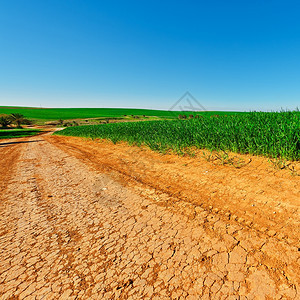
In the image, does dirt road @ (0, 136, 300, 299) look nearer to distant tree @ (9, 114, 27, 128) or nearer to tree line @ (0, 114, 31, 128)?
tree line @ (0, 114, 31, 128)

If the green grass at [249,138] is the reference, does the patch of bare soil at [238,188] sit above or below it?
below

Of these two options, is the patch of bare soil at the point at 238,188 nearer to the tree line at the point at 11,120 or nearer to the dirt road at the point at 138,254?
the dirt road at the point at 138,254

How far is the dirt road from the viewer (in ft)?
4.91

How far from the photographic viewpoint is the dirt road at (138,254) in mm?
1497

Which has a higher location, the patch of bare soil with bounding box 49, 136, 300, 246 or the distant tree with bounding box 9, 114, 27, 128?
the distant tree with bounding box 9, 114, 27, 128

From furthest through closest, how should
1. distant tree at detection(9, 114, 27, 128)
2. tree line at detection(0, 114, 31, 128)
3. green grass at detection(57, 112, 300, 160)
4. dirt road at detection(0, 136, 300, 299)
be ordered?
distant tree at detection(9, 114, 27, 128) < tree line at detection(0, 114, 31, 128) < green grass at detection(57, 112, 300, 160) < dirt road at detection(0, 136, 300, 299)

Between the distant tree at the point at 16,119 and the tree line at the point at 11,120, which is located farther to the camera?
the distant tree at the point at 16,119

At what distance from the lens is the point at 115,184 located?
157 inches

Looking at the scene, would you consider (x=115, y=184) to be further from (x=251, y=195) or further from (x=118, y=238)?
(x=251, y=195)

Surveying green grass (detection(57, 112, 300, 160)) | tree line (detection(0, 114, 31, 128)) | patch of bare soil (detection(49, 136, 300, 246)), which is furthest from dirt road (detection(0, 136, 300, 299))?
tree line (detection(0, 114, 31, 128))

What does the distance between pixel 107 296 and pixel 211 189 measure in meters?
2.48

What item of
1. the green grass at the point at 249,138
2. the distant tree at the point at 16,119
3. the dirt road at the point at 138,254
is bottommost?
the dirt road at the point at 138,254

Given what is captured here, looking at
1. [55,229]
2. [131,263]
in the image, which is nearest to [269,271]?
[131,263]

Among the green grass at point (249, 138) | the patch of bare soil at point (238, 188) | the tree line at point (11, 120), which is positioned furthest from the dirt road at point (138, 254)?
the tree line at point (11, 120)
